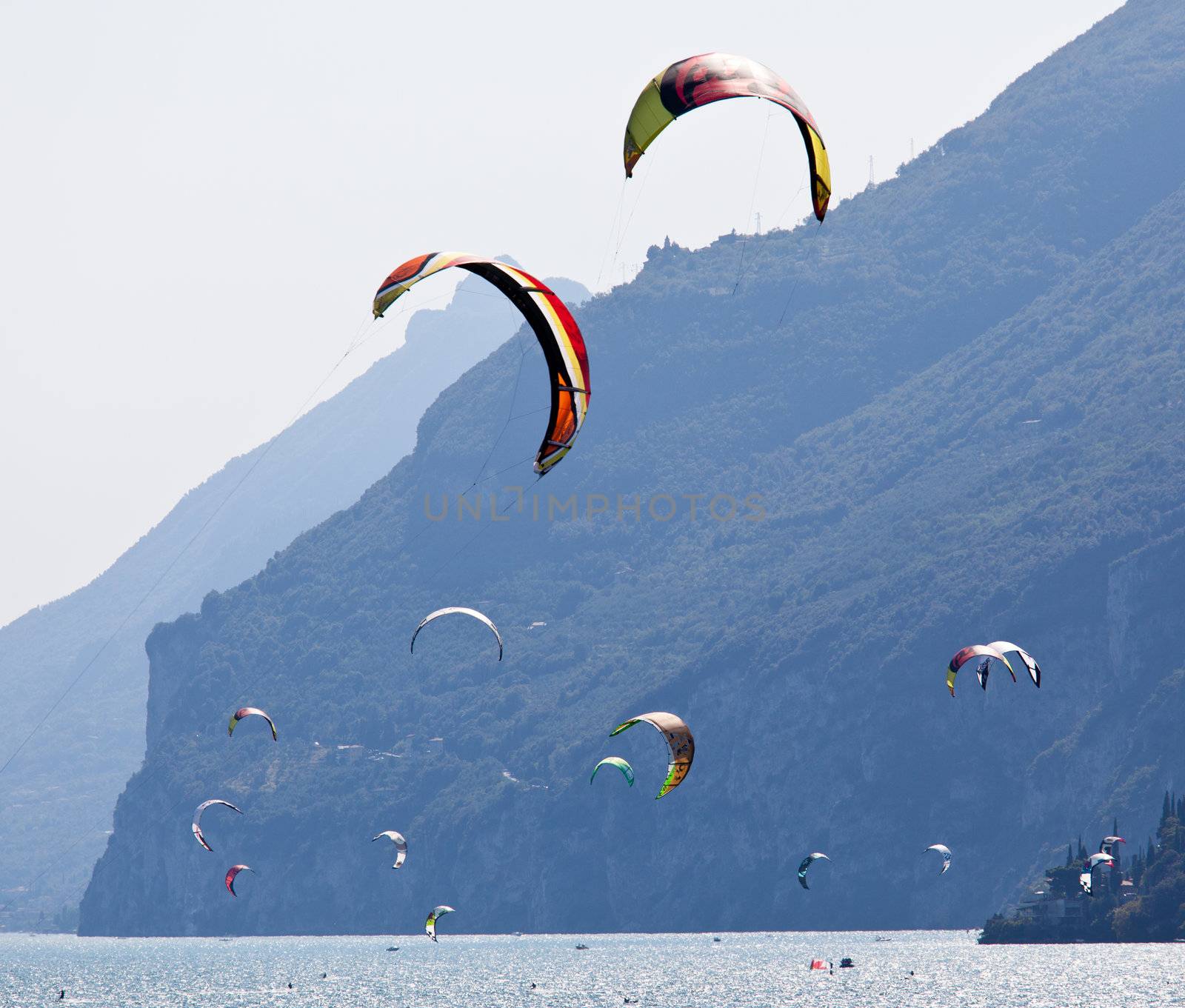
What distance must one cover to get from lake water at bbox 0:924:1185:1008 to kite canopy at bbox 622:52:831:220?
71935 mm

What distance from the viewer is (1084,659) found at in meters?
197

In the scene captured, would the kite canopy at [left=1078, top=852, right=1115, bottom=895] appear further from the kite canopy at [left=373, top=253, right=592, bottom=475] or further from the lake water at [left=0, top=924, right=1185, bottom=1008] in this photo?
the kite canopy at [left=373, top=253, right=592, bottom=475]

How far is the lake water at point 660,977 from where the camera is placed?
364ft

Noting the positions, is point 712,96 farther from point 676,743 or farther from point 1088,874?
point 1088,874

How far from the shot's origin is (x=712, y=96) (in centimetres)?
3356

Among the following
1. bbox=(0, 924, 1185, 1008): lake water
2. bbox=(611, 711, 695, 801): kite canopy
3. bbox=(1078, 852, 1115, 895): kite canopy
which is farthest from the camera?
bbox=(1078, 852, 1115, 895): kite canopy

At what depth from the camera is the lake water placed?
111 m

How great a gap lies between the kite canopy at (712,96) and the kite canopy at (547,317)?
8.81 ft

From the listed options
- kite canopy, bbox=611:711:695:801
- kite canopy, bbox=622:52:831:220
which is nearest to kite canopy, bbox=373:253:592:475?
kite canopy, bbox=622:52:831:220

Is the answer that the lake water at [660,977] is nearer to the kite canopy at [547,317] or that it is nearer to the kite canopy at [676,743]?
the kite canopy at [676,743]

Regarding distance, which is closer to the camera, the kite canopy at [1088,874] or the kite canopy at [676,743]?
the kite canopy at [676,743]

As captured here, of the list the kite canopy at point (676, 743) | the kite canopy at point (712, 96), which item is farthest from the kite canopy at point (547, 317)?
the kite canopy at point (676, 743)

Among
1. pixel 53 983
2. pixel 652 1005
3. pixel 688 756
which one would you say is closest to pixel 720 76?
pixel 688 756

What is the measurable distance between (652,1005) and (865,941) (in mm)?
83276
